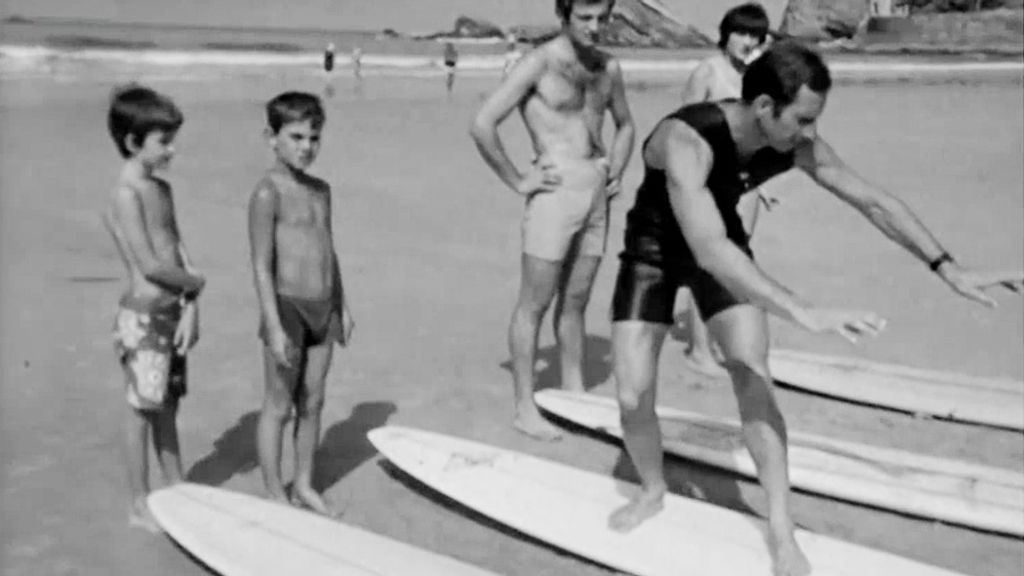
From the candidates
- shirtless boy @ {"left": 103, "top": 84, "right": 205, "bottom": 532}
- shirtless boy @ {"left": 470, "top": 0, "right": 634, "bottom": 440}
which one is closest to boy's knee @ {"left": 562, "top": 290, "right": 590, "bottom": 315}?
shirtless boy @ {"left": 470, "top": 0, "right": 634, "bottom": 440}

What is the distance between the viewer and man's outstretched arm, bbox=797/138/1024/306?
11.2 feet

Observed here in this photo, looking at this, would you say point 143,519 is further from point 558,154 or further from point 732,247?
point 732,247

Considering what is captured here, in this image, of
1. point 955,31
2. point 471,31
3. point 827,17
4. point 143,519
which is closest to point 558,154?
point 143,519

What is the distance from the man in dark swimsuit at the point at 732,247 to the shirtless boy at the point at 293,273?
41.4 inches

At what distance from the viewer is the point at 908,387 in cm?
567

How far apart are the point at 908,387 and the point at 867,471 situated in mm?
1296

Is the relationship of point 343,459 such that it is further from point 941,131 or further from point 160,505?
point 941,131

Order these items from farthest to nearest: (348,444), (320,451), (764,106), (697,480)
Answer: (348,444), (320,451), (697,480), (764,106)

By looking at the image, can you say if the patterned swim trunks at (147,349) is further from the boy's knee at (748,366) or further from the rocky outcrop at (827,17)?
the rocky outcrop at (827,17)

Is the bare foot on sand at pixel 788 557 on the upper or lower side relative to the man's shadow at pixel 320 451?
upper

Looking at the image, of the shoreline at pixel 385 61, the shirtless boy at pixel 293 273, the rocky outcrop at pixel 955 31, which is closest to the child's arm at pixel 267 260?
the shirtless boy at pixel 293 273

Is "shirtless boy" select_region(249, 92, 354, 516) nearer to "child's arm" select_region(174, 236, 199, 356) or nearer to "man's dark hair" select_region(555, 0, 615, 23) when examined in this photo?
"child's arm" select_region(174, 236, 199, 356)

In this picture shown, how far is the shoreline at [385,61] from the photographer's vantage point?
35.0m

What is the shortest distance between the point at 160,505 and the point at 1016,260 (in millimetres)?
7662
